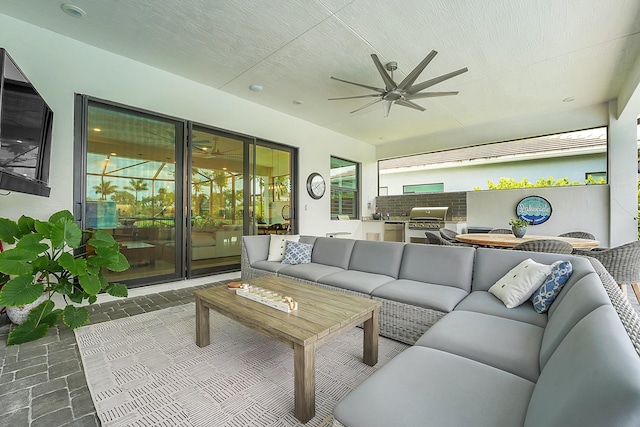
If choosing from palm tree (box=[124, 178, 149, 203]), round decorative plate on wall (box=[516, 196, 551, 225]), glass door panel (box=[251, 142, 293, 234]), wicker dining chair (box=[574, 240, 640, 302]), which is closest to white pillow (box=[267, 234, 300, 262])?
glass door panel (box=[251, 142, 293, 234])

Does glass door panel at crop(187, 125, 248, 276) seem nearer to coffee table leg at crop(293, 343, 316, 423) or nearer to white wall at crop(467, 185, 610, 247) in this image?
coffee table leg at crop(293, 343, 316, 423)

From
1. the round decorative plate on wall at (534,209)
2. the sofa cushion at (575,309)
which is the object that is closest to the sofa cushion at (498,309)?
the sofa cushion at (575,309)

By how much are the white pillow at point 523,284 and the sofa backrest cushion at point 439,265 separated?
1.37ft

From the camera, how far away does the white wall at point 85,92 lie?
9.73ft

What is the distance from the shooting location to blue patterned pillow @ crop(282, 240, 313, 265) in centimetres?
378

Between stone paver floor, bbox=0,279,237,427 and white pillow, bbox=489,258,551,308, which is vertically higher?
white pillow, bbox=489,258,551,308

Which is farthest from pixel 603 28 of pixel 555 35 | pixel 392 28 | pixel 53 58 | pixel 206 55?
pixel 53 58

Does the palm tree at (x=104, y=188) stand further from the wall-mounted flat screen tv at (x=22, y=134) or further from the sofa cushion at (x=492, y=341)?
the sofa cushion at (x=492, y=341)

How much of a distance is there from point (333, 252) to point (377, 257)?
67cm

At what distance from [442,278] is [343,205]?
4.77 m

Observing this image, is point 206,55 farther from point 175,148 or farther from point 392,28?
point 392,28

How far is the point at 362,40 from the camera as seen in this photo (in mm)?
3203

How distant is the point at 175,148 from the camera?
4156mm

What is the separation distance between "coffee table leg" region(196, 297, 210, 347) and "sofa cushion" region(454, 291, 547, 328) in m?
2.02
